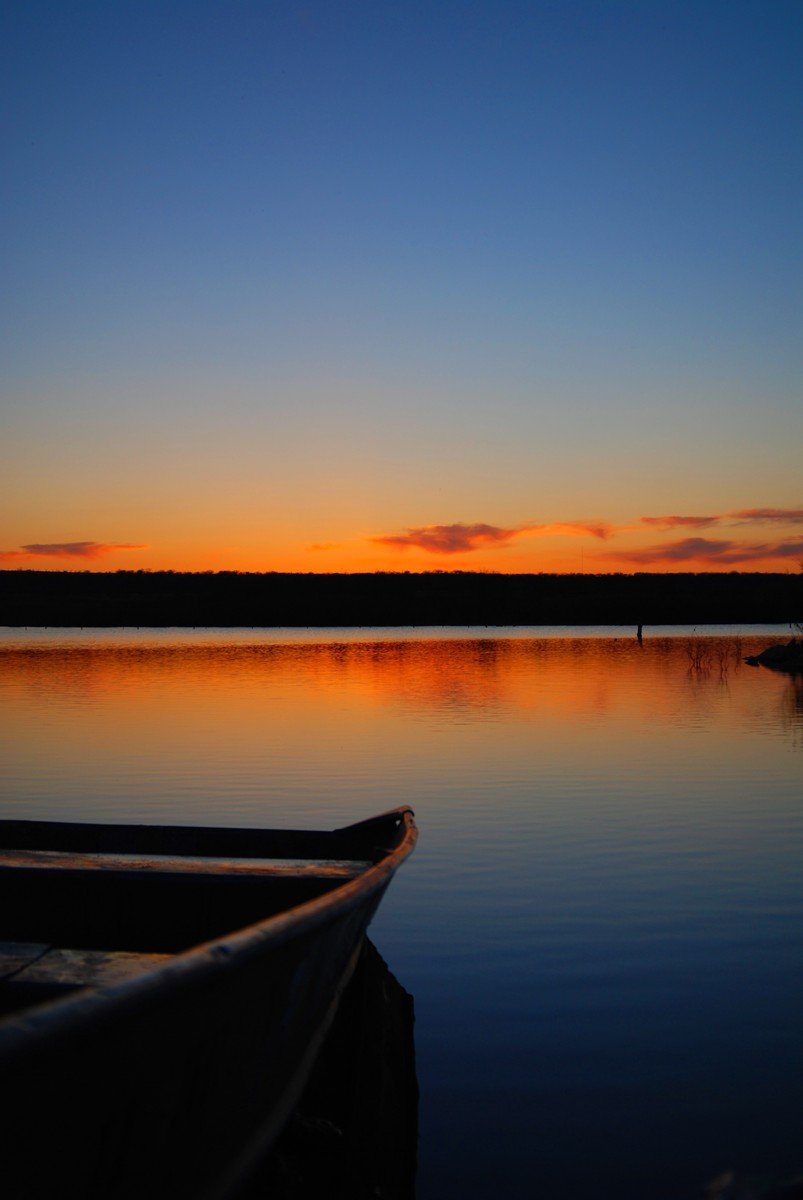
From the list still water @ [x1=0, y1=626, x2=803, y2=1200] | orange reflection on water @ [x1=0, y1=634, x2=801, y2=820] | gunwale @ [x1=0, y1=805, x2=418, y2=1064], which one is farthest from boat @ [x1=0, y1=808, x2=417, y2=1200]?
orange reflection on water @ [x1=0, y1=634, x2=801, y2=820]

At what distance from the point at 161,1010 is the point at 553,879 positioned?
927cm

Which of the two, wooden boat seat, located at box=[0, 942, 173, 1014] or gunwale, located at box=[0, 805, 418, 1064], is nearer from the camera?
gunwale, located at box=[0, 805, 418, 1064]

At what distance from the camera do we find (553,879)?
12.0m

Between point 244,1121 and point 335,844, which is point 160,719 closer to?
point 335,844

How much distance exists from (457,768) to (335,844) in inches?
480

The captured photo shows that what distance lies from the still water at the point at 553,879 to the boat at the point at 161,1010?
1424 mm

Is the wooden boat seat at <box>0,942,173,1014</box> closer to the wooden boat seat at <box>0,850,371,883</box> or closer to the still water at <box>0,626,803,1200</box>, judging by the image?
the wooden boat seat at <box>0,850,371,883</box>

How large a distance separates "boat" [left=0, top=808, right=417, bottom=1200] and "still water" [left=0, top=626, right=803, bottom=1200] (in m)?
1.42

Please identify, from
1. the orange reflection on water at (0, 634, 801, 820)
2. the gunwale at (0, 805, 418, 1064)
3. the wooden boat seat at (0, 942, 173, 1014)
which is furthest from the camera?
the orange reflection on water at (0, 634, 801, 820)

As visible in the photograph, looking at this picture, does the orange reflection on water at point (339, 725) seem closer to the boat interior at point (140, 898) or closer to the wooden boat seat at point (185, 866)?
the wooden boat seat at point (185, 866)

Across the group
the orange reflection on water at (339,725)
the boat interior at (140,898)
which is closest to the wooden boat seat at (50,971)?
the boat interior at (140,898)

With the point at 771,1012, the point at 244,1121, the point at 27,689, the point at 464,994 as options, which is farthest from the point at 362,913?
the point at 27,689

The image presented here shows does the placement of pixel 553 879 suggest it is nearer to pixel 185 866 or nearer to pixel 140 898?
pixel 185 866

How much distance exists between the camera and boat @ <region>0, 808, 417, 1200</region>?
2.91m
